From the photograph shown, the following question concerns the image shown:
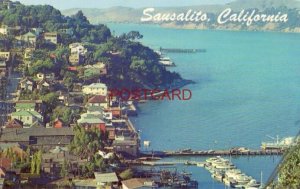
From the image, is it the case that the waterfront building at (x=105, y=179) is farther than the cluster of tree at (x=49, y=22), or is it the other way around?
the cluster of tree at (x=49, y=22)

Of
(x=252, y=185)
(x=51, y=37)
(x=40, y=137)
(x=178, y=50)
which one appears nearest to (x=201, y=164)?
(x=252, y=185)

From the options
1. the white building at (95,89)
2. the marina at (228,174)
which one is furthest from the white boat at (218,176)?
the white building at (95,89)

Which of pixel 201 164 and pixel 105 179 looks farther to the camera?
pixel 201 164

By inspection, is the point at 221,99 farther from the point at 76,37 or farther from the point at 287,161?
the point at 287,161

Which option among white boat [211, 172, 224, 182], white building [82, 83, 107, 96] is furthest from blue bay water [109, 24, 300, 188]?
white building [82, 83, 107, 96]

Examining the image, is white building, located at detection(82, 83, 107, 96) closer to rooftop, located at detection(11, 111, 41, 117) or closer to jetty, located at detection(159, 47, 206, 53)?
rooftop, located at detection(11, 111, 41, 117)

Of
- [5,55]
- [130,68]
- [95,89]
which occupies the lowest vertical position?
[95,89]

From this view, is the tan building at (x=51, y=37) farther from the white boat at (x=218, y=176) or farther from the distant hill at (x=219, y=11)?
the distant hill at (x=219, y=11)

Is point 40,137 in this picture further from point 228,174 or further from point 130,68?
point 130,68

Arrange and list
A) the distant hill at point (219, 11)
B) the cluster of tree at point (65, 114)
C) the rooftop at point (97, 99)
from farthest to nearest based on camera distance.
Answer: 1. the distant hill at point (219, 11)
2. the rooftop at point (97, 99)
3. the cluster of tree at point (65, 114)

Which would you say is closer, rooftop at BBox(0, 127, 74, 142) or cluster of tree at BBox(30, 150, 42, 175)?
cluster of tree at BBox(30, 150, 42, 175)
